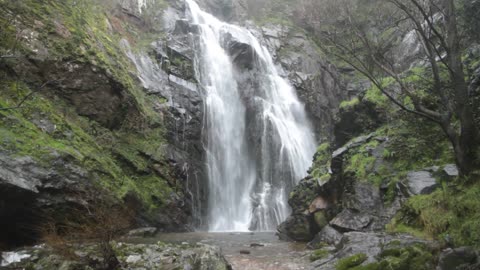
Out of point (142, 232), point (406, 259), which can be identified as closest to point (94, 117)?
point (142, 232)

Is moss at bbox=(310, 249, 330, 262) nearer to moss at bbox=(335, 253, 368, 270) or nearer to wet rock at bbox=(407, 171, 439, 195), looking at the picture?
moss at bbox=(335, 253, 368, 270)

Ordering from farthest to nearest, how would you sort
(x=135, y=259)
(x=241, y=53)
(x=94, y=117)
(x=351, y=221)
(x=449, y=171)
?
(x=241, y=53) → (x=94, y=117) → (x=351, y=221) → (x=449, y=171) → (x=135, y=259)

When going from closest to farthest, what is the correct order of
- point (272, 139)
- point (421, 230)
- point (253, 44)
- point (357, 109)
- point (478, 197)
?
point (478, 197)
point (421, 230)
point (357, 109)
point (272, 139)
point (253, 44)

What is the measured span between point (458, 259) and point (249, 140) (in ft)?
62.8

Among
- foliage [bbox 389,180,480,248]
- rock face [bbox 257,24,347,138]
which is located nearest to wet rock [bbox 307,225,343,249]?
foliage [bbox 389,180,480,248]

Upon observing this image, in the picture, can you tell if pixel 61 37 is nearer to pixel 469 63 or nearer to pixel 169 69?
pixel 169 69

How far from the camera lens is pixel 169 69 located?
925 inches

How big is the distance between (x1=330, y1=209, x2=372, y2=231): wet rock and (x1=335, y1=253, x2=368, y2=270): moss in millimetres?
3944

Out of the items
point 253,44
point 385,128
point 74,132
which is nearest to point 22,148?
point 74,132

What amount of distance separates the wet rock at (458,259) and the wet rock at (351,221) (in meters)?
5.14

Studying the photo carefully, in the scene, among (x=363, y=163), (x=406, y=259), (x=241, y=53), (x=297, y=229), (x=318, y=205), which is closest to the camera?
(x=406, y=259)

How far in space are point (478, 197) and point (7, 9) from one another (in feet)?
53.1

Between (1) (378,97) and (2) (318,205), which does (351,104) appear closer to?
(1) (378,97)

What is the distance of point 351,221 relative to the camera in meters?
10.3
